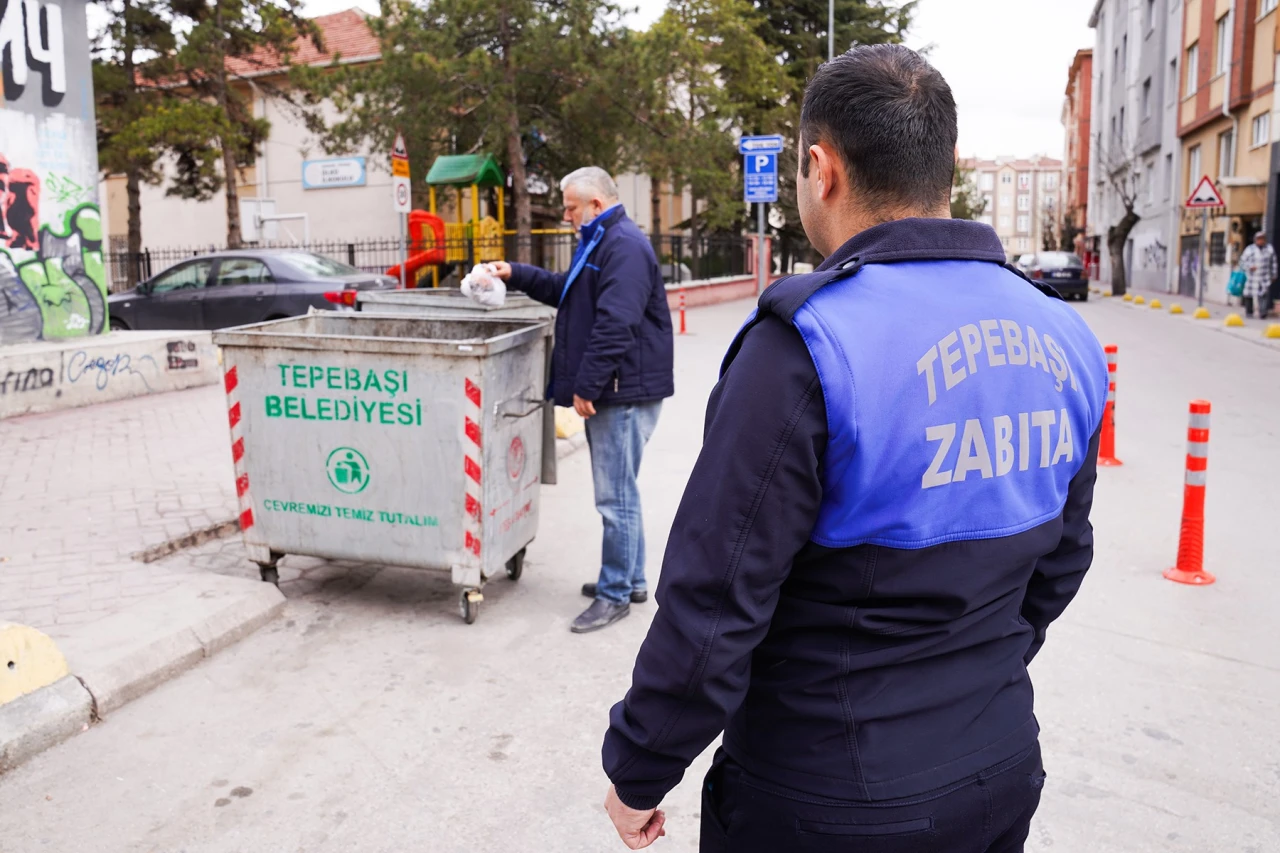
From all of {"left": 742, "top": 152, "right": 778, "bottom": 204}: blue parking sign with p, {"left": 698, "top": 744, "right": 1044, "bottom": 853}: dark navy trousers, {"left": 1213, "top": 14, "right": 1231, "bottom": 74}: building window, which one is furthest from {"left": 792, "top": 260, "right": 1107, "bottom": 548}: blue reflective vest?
{"left": 1213, "top": 14, "right": 1231, "bottom": 74}: building window

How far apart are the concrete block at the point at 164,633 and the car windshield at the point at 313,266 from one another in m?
11.3

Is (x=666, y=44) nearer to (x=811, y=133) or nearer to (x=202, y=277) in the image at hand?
(x=202, y=277)

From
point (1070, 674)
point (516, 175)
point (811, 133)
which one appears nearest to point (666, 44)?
point (516, 175)

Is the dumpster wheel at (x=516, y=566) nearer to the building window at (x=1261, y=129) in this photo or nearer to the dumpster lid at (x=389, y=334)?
the dumpster lid at (x=389, y=334)

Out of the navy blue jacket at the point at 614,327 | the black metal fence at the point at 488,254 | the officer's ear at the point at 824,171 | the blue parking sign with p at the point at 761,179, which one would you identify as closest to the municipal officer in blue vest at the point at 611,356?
the navy blue jacket at the point at 614,327

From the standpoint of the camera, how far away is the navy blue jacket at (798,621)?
4.89 feet

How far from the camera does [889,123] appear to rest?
1.59 m

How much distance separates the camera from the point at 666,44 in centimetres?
1994

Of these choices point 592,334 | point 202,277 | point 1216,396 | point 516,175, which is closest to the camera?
point 592,334

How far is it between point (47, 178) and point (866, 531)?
36.8ft

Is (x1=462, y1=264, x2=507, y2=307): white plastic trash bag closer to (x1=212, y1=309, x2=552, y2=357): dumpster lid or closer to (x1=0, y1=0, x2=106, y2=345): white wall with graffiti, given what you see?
(x1=212, y1=309, x2=552, y2=357): dumpster lid

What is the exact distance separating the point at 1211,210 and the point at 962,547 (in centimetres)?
3200

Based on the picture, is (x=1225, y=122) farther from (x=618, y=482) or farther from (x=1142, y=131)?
(x=618, y=482)

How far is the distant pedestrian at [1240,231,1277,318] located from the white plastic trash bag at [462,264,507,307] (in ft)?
68.7
